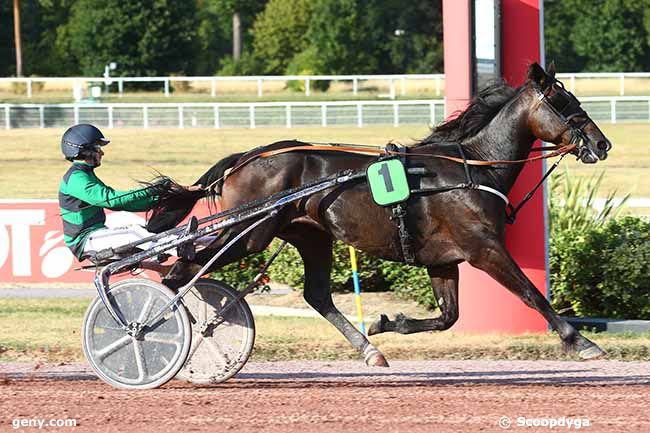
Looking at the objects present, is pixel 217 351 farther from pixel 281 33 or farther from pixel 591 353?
pixel 281 33

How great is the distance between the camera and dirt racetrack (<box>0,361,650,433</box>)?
243 inches

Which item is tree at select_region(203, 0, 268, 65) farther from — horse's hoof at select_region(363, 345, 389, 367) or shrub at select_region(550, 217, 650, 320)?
horse's hoof at select_region(363, 345, 389, 367)

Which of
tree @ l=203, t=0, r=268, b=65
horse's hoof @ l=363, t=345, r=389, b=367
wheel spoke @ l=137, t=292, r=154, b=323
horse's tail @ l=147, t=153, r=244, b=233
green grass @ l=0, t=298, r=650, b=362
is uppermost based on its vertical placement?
tree @ l=203, t=0, r=268, b=65

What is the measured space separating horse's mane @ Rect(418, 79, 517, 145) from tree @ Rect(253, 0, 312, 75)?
38.8 m

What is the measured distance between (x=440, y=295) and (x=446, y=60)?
109 inches

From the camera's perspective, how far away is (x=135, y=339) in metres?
7.07

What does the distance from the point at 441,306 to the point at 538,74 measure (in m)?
1.53

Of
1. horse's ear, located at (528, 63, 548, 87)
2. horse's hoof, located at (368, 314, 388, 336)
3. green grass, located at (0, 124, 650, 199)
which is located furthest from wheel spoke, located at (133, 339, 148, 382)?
green grass, located at (0, 124, 650, 199)

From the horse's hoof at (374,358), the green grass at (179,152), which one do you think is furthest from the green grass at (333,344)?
the green grass at (179,152)

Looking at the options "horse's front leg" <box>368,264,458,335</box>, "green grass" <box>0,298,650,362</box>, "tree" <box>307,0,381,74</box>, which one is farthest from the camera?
"tree" <box>307,0,381,74</box>

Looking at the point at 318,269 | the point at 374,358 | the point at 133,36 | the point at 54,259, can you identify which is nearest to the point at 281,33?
the point at 133,36

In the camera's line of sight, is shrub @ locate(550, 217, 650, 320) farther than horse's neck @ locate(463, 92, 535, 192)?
Yes

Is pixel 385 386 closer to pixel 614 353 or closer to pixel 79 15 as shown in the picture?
pixel 614 353

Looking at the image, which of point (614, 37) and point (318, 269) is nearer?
point (318, 269)
